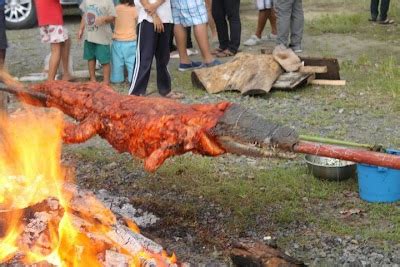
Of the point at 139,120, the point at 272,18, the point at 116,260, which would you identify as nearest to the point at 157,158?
the point at 139,120

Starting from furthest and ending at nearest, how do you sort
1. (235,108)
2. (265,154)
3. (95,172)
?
1. (95,172)
2. (235,108)
3. (265,154)

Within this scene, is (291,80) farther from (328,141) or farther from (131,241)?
(131,241)

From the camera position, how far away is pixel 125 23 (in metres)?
9.82

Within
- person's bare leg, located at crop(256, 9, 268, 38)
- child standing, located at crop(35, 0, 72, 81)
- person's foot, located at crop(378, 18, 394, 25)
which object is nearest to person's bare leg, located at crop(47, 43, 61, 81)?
child standing, located at crop(35, 0, 72, 81)

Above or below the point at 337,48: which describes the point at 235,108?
above

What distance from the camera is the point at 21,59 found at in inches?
461

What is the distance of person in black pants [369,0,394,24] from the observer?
13.5m

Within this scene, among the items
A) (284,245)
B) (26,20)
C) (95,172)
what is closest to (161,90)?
(95,172)

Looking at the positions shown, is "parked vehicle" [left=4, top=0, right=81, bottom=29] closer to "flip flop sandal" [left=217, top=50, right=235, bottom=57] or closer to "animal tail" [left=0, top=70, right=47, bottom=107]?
"flip flop sandal" [left=217, top=50, right=235, bottom=57]

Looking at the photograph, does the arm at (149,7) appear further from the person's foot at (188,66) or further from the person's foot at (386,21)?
the person's foot at (386,21)

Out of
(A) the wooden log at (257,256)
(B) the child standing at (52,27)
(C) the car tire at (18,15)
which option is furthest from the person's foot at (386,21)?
(A) the wooden log at (257,256)

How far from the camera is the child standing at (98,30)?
945cm

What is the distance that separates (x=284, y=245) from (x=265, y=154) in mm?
1246

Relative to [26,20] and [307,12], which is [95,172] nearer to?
[26,20]
